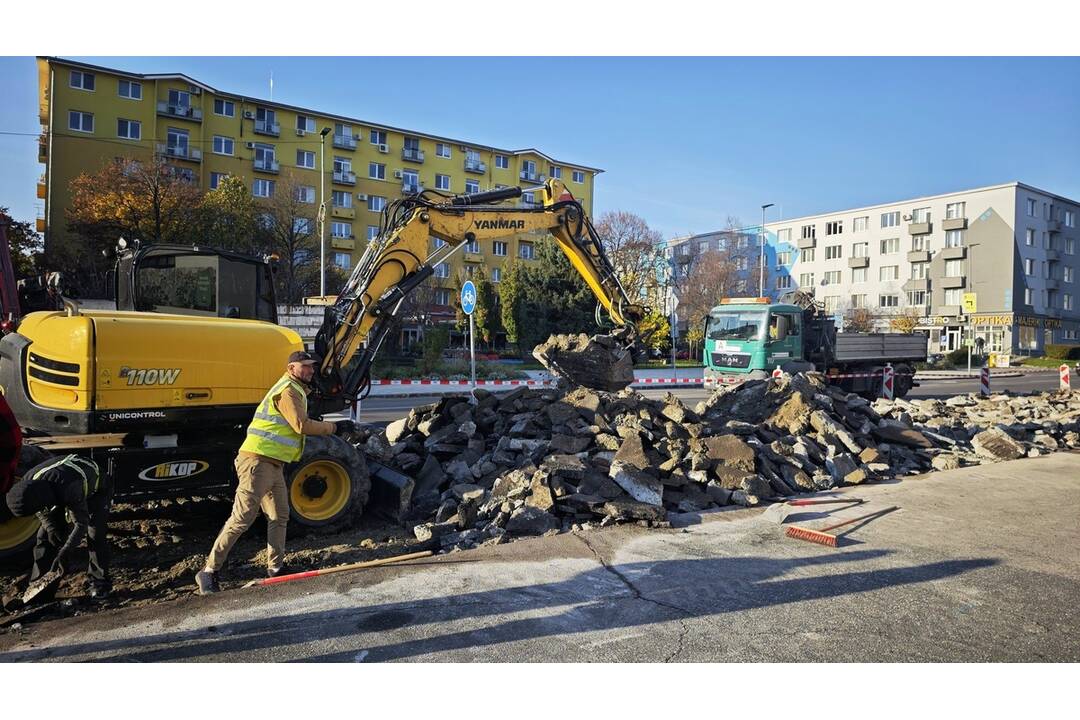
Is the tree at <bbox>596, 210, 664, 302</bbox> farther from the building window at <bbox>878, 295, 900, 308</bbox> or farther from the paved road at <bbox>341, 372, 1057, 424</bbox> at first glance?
the building window at <bbox>878, 295, 900, 308</bbox>

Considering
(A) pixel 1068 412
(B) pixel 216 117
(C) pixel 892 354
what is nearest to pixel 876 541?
(A) pixel 1068 412

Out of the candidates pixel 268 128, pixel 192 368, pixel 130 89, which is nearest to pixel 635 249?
pixel 268 128

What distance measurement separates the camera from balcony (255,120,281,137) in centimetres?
4547

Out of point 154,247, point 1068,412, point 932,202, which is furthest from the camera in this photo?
point 932,202

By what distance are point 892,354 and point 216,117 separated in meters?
42.2

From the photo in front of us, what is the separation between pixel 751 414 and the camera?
11453mm

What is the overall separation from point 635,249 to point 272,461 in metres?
37.4

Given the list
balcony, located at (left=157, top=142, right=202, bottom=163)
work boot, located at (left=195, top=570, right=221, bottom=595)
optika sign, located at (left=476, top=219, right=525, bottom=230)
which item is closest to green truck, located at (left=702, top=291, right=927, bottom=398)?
optika sign, located at (left=476, top=219, right=525, bottom=230)

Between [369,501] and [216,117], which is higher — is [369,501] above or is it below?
below

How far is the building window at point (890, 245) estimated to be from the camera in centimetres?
6203

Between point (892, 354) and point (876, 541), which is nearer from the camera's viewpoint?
point (876, 541)

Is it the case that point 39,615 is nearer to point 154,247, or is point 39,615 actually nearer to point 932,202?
point 154,247

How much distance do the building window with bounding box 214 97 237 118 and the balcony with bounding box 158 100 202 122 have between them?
1.61 m

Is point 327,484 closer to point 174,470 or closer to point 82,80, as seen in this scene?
point 174,470
